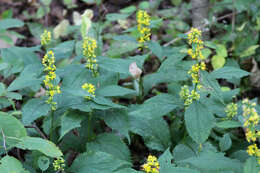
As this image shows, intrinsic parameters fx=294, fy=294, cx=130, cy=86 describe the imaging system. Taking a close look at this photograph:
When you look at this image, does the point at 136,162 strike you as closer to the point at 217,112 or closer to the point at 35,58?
the point at 217,112

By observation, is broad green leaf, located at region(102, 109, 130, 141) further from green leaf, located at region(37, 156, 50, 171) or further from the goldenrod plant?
green leaf, located at region(37, 156, 50, 171)

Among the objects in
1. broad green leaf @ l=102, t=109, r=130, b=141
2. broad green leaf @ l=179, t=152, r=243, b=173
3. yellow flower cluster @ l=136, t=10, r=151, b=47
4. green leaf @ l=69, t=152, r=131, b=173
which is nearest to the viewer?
broad green leaf @ l=179, t=152, r=243, b=173

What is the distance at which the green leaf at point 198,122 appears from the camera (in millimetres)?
2006

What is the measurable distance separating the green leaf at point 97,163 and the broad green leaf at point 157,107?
0.38 m

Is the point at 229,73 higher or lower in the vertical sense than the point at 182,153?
higher

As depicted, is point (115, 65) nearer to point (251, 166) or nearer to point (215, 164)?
point (215, 164)

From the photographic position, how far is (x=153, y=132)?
265cm

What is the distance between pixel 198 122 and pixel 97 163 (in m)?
0.79

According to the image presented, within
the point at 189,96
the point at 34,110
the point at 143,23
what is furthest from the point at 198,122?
the point at 34,110

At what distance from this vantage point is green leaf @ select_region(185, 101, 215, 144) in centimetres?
201

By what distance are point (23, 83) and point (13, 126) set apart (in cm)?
44

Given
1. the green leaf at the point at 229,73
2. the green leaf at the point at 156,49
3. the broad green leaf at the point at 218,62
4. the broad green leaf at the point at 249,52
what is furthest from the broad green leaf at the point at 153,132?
the broad green leaf at the point at 249,52

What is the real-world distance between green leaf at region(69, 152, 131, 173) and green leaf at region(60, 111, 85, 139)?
0.85 ft

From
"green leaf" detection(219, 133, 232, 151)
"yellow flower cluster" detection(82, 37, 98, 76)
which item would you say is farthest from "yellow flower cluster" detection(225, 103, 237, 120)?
"yellow flower cluster" detection(82, 37, 98, 76)
